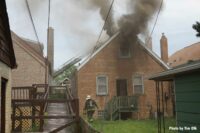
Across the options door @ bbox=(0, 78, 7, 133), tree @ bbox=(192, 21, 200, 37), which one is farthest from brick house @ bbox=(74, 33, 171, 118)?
door @ bbox=(0, 78, 7, 133)

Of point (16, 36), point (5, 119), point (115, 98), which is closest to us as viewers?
point (5, 119)

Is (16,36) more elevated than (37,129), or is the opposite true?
(16,36)

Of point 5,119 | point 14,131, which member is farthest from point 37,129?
point 5,119

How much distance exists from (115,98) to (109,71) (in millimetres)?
2912

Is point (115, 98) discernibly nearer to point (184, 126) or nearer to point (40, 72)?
point (40, 72)

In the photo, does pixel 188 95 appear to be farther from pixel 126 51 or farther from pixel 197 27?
pixel 126 51

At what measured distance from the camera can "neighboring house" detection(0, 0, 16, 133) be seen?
1123 cm

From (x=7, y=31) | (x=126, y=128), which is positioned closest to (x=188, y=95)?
(x=7, y=31)

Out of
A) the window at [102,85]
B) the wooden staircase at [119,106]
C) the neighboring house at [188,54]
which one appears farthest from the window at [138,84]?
the neighboring house at [188,54]

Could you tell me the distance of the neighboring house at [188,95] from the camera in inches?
402

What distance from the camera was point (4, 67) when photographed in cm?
1163

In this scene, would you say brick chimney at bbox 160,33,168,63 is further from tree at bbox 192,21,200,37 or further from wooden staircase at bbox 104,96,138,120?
tree at bbox 192,21,200,37

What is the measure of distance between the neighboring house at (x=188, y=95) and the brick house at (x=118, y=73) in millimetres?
19733

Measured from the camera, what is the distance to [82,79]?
105 feet
